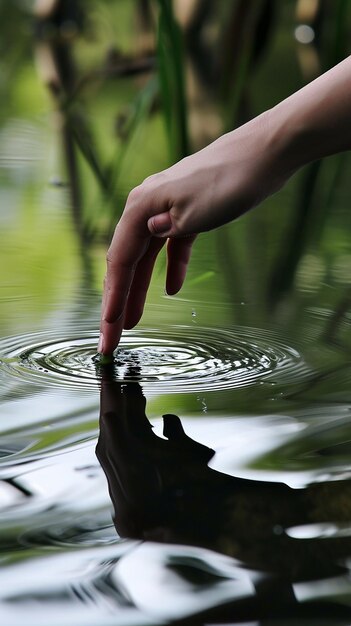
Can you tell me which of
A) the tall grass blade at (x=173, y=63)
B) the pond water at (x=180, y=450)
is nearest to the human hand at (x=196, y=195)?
the pond water at (x=180, y=450)

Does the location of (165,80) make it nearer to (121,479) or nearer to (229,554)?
(121,479)

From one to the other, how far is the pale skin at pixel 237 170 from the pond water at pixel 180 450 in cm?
14

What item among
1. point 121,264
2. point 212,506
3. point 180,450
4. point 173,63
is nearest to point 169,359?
point 121,264

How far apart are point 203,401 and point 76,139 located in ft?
5.67

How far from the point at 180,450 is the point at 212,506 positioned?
109 millimetres

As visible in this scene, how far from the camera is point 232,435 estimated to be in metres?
0.80

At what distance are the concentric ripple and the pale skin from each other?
0.33 ft

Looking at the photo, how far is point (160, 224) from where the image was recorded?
2.86ft

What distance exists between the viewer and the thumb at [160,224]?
0.87 m

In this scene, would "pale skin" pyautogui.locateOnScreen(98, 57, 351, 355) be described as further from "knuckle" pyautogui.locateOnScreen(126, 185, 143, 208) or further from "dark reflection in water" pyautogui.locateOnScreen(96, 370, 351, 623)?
A: "dark reflection in water" pyautogui.locateOnScreen(96, 370, 351, 623)

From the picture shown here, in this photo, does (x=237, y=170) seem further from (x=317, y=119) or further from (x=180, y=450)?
(x=180, y=450)

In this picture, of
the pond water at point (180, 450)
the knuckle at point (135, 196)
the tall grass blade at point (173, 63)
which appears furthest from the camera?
the tall grass blade at point (173, 63)

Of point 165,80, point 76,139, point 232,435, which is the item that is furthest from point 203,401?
point 76,139

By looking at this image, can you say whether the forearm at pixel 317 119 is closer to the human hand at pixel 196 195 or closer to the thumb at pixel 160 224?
the human hand at pixel 196 195
